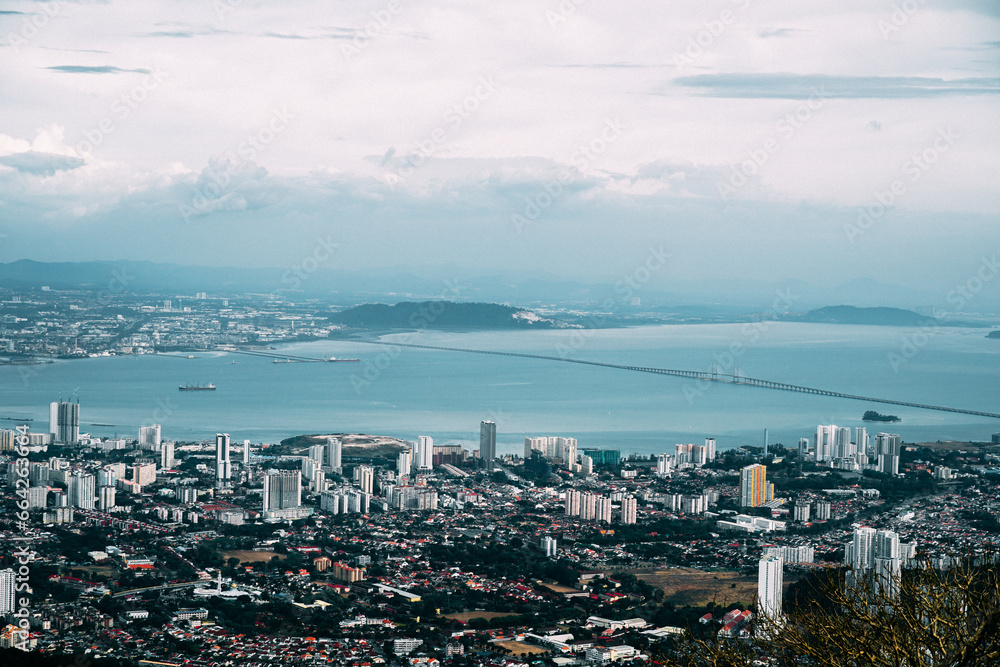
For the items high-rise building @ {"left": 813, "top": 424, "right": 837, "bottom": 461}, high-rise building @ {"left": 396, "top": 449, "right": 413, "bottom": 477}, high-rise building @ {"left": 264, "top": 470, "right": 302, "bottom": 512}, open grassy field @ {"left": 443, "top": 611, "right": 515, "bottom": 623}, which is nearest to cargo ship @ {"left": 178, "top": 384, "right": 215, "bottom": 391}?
high-rise building @ {"left": 396, "top": 449, "right": 413, "bottom": 477}

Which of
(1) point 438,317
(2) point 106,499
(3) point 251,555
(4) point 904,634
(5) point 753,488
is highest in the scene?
(1) point 438,317

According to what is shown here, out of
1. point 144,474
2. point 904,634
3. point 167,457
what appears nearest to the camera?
point 904,634

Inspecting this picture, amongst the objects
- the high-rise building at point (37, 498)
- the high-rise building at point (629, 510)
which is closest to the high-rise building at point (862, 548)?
the high-rise building at point (629, 510)

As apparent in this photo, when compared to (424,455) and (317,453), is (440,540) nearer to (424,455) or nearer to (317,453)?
(424,455)

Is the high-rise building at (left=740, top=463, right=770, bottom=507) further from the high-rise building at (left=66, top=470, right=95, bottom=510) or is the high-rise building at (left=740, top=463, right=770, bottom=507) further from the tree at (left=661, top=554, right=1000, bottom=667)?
the tree at (left=661, top=554, right=1000, bottom=667)

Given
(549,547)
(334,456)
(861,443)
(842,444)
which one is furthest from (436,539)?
(861,443)
